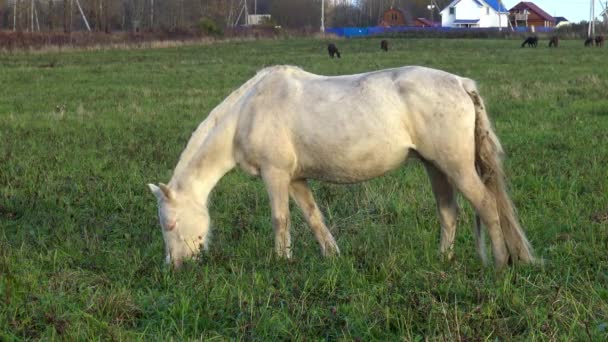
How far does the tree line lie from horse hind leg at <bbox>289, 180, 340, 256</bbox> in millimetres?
57780

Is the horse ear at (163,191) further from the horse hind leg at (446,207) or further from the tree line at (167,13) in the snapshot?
the tree line at (167,13)

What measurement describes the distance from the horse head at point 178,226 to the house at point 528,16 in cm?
10944

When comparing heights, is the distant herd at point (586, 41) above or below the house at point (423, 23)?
below

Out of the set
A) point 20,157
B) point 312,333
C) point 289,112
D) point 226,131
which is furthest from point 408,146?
point 20,157

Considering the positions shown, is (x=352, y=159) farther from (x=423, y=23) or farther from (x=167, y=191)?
(x=423, y=23)

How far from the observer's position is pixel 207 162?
5844mm

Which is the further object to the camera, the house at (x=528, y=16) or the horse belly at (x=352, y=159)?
the house at (x=528, y=16)

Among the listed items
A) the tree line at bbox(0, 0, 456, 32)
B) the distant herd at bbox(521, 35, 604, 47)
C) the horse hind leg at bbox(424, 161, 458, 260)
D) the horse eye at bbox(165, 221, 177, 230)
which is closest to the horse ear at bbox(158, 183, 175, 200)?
the horse eye at bbox(165, 221, 177, 230)

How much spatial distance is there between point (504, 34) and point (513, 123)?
2209 inches

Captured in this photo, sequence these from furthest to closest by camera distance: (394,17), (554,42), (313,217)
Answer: (394,17)
(554,42)
(313,217)

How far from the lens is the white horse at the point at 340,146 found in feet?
17.5

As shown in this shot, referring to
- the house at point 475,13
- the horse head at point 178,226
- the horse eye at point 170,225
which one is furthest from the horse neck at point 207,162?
the house at point 475,13

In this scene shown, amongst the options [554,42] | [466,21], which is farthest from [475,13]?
[554,42]

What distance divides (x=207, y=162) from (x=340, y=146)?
107 cm
